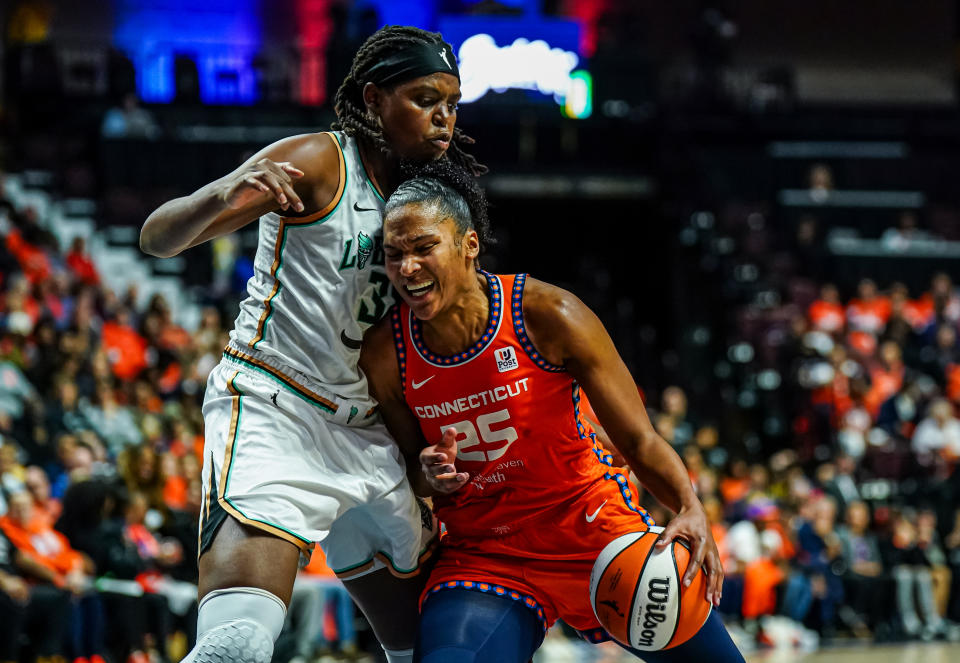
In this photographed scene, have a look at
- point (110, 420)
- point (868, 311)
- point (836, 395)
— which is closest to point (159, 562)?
point (110, 420)

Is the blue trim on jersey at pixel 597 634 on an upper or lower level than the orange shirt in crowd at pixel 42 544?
upper

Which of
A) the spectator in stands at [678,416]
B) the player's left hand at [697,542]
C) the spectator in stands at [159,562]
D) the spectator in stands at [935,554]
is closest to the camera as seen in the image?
the player's left hand at [697,542]

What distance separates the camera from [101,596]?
7.34 m

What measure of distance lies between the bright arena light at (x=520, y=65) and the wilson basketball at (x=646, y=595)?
1426 centimetres

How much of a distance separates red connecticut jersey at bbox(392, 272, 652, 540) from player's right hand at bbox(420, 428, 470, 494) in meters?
0.07

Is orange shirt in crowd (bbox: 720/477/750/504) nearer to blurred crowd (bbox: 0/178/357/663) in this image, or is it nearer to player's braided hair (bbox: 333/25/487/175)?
blurred crowd (bbox: 0/178/357/663)

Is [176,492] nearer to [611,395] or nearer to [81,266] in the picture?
[81,266]

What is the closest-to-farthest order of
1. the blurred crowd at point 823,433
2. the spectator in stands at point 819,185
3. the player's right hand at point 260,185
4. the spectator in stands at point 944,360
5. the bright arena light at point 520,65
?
the player's right hand at point 260,185 < the blurred crowd at point 823,433 < the spectator in stands at point 944,360 < the spectator in stands at point 819,185 < the bright arena light at point 520,65

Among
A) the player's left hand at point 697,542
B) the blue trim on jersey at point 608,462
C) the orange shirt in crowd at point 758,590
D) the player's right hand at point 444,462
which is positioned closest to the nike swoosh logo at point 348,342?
the player's right hand at point 444,462

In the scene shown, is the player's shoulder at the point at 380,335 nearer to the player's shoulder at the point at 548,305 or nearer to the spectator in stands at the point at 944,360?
the player's shoulder at the point at 548,305

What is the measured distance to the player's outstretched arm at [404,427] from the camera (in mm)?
3654

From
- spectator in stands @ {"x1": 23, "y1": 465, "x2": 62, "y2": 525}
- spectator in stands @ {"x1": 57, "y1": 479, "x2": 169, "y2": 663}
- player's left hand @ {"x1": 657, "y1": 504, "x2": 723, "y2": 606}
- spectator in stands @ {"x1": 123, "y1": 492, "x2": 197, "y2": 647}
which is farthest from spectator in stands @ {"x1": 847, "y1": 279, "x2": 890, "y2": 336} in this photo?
player's left hand @ {"x1": 657, "y1": 504, "x2": 723, "y2": 606}

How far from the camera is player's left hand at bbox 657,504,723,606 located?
354cm

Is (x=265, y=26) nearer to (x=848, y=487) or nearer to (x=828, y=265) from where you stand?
(x=828, y=265)
